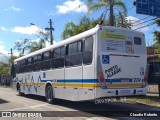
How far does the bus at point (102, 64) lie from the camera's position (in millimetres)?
11703

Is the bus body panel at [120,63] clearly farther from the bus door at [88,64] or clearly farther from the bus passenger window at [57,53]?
the bus passenger window at [57,53]

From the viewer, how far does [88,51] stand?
12250 mm

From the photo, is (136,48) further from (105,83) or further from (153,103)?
(153,103)

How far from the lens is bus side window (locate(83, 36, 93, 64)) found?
39.6 ft

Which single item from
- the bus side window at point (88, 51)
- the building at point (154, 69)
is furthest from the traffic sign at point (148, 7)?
the building at point (154, 69)

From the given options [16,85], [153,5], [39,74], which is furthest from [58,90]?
[16,85]

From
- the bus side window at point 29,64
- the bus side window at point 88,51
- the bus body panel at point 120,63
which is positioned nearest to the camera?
the bus body panel at point 120,63

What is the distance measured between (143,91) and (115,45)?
7.65 feet

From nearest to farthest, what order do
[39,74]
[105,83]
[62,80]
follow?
[105,83]
[62,80]
[39,74]

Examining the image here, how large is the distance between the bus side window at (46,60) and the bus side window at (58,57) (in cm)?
72

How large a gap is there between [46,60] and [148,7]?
21.1 feet

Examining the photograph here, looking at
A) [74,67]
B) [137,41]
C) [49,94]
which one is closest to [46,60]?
[49,94]

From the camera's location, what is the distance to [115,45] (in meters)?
12.3

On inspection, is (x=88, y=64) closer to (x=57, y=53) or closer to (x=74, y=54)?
(x=74, y=54)
